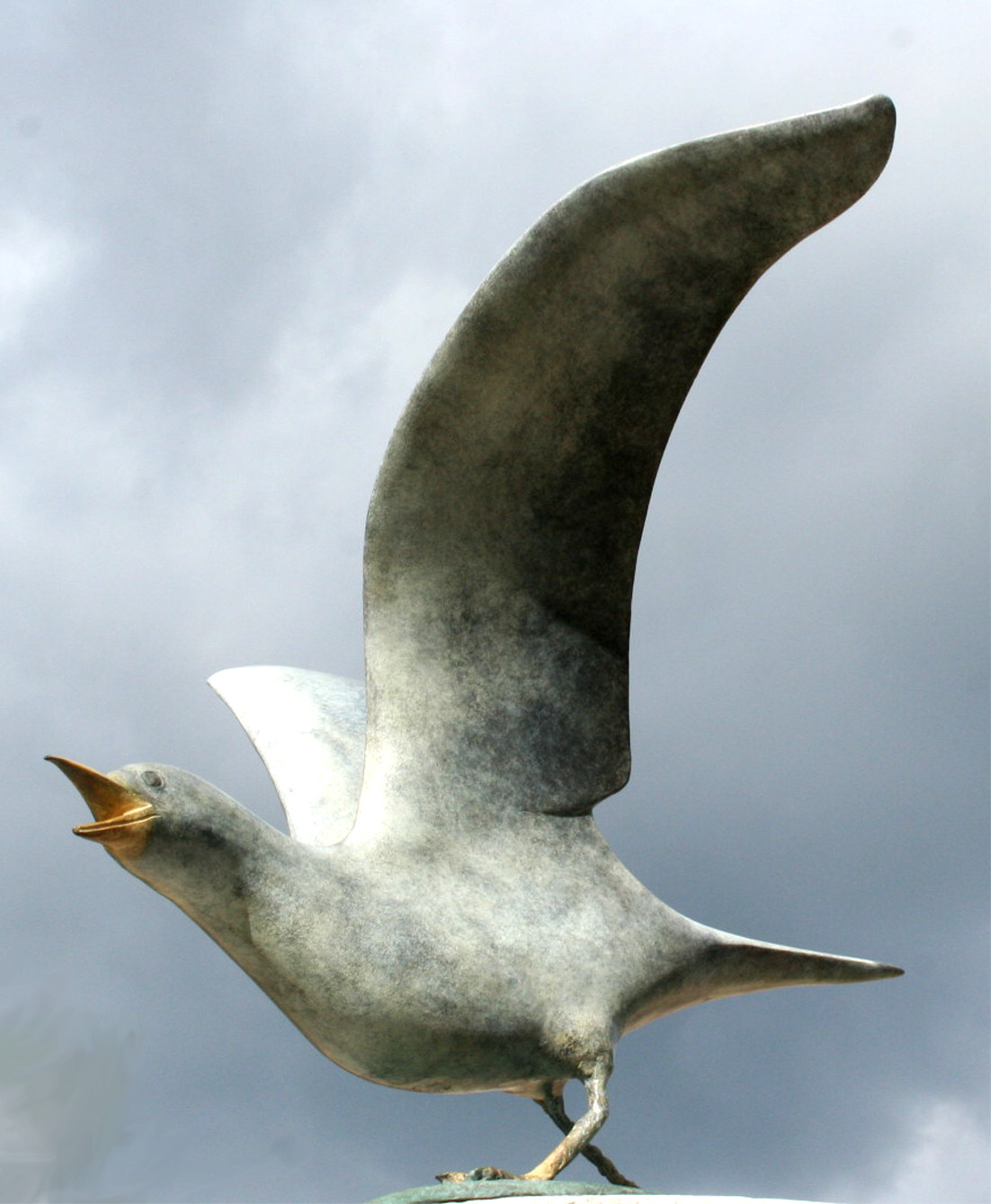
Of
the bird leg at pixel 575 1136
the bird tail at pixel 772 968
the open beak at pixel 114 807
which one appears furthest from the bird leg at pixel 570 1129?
the open beak at pixel 114 807

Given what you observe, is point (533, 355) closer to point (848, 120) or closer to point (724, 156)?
point (724, 156)

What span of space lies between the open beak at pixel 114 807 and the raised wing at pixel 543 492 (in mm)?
1414

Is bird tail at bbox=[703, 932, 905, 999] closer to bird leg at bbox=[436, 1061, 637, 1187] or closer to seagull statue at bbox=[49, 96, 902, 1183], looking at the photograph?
seagull statue at bbox=[49, 96, 902, 1183]

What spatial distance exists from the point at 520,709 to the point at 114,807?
2.23 meters

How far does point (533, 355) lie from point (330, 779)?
9.58ft

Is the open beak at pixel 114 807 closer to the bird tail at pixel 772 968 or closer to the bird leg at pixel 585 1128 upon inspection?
the bird leg at pixel 585 1128

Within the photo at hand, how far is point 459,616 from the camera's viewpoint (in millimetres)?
7613

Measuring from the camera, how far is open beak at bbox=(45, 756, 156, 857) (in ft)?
20.4

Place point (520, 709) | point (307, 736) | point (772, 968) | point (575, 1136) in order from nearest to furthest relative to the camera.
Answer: point (575, 1136) → point (520, 709) → point (772, 968) → point (307, 736)

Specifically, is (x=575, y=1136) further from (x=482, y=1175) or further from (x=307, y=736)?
(x=307, y=736)

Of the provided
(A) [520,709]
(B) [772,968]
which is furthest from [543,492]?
(B) [772,968]

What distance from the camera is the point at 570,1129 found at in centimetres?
726

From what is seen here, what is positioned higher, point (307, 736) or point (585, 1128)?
point (307, 736)

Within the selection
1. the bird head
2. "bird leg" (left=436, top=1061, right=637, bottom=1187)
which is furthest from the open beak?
"bird leg" (left=436, top=1061, right=637, bottom=1187)
